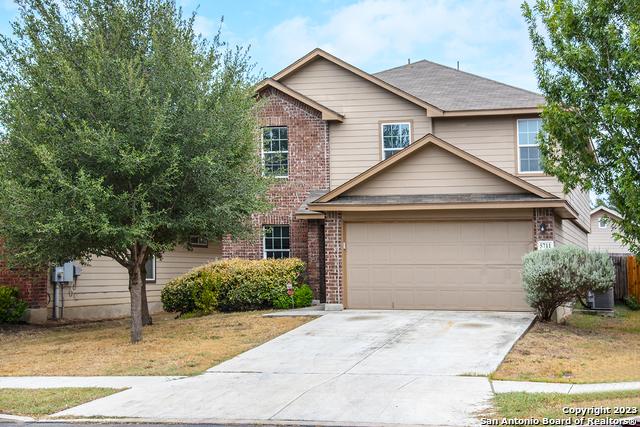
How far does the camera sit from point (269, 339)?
1449 cm

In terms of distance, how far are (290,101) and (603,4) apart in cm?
1007

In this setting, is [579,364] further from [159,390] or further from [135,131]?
[135,131]

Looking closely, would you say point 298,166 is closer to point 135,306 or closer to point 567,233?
point 135,306

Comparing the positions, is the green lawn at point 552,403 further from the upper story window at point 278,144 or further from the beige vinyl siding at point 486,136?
the upper story window at point 278,144

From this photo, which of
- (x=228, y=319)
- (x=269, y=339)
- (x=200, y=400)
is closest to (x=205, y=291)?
(x=228, y=319)

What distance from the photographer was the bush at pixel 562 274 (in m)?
15.5

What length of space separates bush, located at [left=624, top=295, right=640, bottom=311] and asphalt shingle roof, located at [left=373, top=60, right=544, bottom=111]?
7857 mm

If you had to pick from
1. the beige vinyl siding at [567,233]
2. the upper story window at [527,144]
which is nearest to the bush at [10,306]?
the beige vinyl siding at [567,233]

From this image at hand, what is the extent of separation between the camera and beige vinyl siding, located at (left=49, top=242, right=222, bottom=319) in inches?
846

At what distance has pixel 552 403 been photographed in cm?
848

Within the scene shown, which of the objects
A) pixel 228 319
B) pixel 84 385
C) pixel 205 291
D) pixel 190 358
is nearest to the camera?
pixel 84 385

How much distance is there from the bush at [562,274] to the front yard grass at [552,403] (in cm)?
669

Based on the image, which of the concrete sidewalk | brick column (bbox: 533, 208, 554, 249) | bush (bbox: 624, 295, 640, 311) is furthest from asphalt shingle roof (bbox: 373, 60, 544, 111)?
the concrete sidewalk

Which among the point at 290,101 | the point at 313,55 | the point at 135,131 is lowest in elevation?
the point at 135,131
